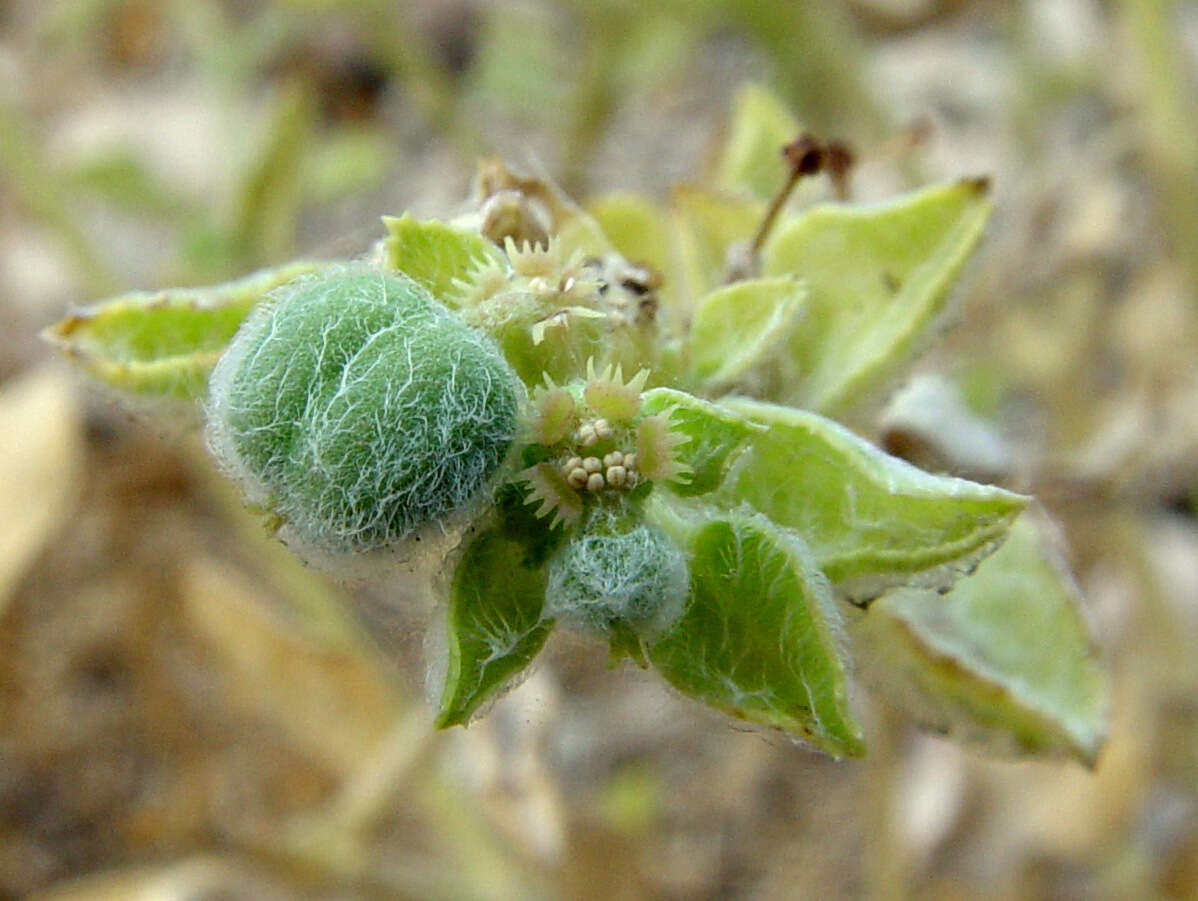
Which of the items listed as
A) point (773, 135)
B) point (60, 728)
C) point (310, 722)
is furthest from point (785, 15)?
point (60, 728)

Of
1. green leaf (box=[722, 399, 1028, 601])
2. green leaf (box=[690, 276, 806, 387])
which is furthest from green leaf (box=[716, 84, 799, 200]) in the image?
green leaf (box=[722, 399, 1028, 601])

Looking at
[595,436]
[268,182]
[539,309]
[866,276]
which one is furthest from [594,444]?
[268,182]

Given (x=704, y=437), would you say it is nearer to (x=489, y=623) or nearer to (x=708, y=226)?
(x=489, y=623)

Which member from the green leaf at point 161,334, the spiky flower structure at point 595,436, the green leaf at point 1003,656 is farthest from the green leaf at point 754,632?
the green leaf at point 161,334

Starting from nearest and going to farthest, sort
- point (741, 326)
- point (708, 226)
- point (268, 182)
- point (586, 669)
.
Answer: point (741, 326) → point (708, 226) → point (586, 669) → point (268, 182)

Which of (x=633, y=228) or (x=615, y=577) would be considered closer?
(x=615, y=577)

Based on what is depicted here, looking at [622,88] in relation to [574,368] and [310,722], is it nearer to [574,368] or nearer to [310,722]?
[310,722]
